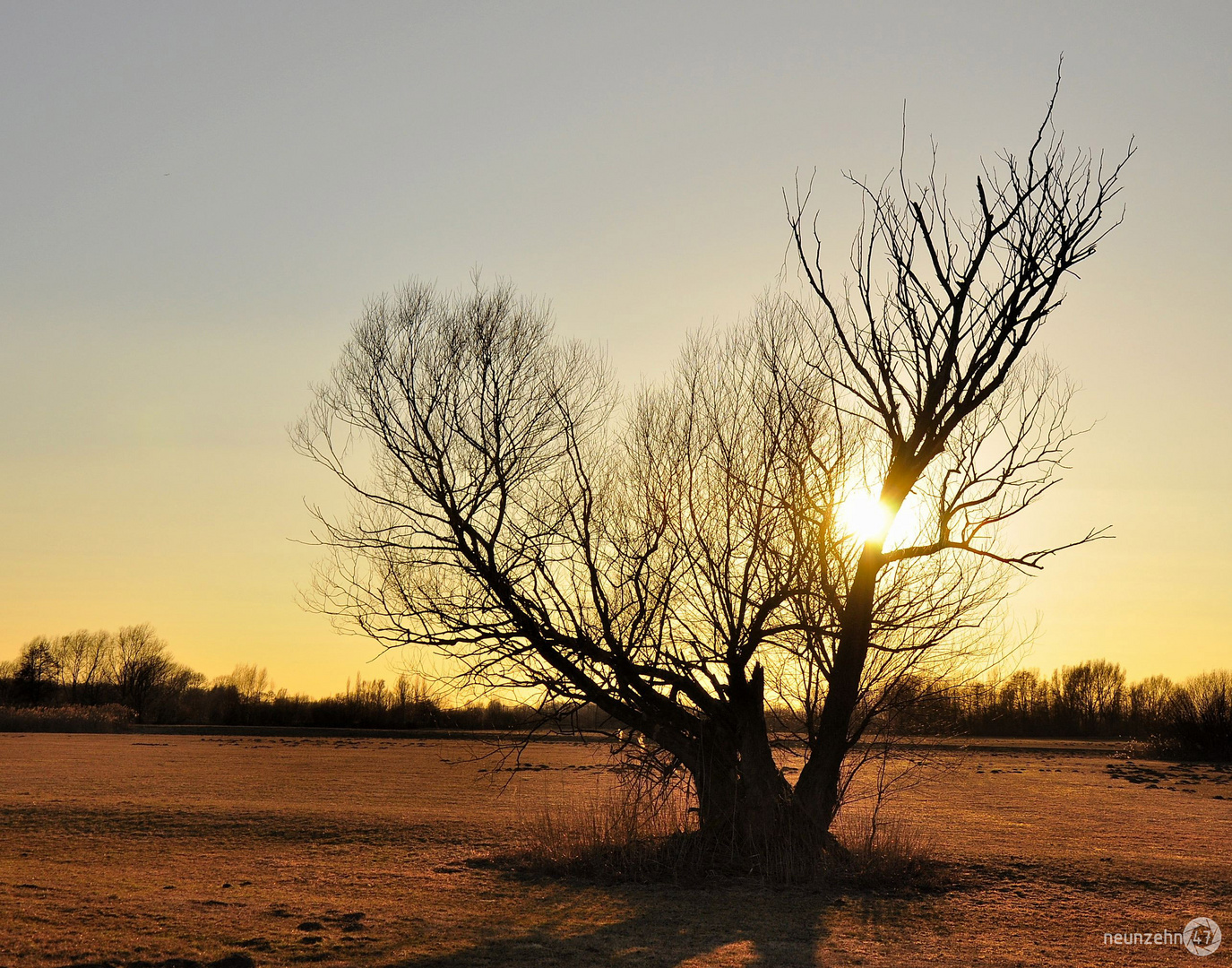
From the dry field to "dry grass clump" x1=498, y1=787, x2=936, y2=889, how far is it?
54 cm

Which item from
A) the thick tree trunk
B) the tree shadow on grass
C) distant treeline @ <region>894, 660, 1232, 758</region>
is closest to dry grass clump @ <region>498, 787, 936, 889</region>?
the thick tree trunk

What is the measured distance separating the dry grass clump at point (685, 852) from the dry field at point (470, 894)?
0.54 meters

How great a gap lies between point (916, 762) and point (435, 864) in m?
6.95

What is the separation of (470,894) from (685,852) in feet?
9.70

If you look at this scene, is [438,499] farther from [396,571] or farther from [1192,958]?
[1192,958]

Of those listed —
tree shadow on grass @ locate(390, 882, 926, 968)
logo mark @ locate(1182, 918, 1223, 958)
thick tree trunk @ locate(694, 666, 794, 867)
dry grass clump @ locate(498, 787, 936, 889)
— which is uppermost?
thick tree trunk @ locate(694, 666, 794, 867)

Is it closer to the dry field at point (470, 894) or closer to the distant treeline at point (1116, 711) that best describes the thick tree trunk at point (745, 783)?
the dry field at point (470, 894)

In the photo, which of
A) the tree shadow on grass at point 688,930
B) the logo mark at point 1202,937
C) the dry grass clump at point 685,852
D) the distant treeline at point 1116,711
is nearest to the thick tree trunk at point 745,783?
the dry grass clump at point 685,852

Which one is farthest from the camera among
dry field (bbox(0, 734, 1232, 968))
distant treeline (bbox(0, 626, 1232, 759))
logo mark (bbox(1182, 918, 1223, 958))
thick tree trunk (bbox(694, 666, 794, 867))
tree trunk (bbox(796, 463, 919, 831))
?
distant treeline (bbox(0, 626, 1232, 759))

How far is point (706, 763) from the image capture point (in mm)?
14094

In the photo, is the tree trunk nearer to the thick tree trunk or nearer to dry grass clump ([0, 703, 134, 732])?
the thick tree trunk

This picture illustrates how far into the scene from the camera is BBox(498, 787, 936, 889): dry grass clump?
42.5 ft

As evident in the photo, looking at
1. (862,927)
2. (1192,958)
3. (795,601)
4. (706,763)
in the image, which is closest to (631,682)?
(706,763)

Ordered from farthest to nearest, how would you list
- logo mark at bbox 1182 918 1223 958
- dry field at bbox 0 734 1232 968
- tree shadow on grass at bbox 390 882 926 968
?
1. logo mark at bbox 1182 918 1223 958
2. dry field at bbox 0 734 1232 968
3. tree shadow on grass at bbox 390 882 926 968
